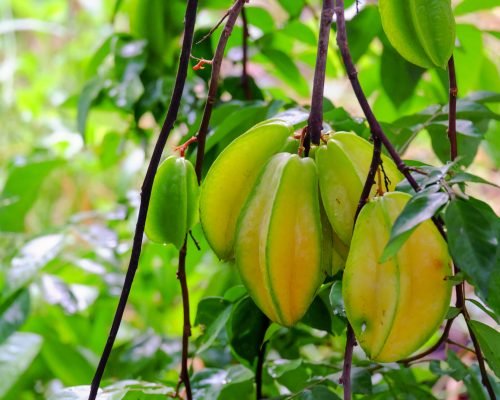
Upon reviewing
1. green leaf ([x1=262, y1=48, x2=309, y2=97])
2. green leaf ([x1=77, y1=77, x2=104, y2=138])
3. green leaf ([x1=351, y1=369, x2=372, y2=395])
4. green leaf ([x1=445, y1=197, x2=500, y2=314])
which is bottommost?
green leaf ([x1=351, y1=369, x2=372, y2=395])

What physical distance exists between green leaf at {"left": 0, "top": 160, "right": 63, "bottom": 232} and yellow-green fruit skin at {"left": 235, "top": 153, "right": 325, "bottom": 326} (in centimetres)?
72

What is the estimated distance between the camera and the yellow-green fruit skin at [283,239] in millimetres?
438

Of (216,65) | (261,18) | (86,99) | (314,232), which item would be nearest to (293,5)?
(261,18)

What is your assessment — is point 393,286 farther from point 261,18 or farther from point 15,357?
point 15,357

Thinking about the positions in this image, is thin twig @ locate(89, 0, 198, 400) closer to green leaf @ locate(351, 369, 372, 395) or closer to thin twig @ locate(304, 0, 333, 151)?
thin twig @ locate(304, 0, 333, 151)

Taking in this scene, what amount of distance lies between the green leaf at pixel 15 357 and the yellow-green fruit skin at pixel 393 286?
68cm

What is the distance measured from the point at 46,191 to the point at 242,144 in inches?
55.3

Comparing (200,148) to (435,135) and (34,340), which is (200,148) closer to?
(435,135)

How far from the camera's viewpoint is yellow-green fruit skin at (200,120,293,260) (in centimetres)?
49

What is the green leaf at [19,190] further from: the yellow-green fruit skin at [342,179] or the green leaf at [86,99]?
the yellow-green fruit skin at [342,179]

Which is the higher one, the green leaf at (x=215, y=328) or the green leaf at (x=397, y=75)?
the green leaf at (x=397, y=75)

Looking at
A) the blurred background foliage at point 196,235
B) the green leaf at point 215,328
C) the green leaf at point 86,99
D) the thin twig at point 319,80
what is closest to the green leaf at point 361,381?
the blurred background foliage at point 196,235

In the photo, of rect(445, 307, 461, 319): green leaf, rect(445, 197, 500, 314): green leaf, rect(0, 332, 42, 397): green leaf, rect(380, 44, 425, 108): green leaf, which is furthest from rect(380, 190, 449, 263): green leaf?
rect(0, 332, 42, 397): green leaf

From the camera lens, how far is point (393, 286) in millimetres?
411
